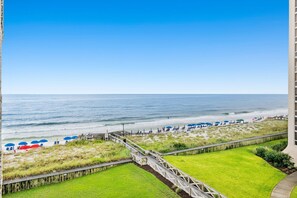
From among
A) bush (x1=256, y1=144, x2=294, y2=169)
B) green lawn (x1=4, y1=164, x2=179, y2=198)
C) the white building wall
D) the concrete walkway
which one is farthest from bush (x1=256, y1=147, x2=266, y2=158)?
green lawn (x1=4, y1=164, x2=179, y2=198)

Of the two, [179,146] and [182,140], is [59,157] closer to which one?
[179,146]

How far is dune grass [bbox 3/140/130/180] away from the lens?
12047 millimetres

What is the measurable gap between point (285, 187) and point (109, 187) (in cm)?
904

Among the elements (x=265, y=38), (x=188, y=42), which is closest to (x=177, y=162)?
(x=265, y=38)

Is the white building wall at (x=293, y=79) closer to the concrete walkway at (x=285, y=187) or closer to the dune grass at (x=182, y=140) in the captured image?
the concrete walkway at (x=285, y=187)

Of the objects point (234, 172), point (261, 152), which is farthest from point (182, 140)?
point (234, 172)

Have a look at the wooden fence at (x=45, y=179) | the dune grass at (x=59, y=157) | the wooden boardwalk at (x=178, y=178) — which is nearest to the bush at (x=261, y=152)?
the wooden boardwalk at (x=178, y=178)

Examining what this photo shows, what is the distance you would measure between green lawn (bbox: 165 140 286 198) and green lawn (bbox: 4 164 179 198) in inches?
108

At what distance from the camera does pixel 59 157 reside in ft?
47.2

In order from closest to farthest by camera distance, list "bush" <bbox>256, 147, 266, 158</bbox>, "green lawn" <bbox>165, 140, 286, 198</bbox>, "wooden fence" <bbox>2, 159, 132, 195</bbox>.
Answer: "wooden fence" <bbox>2, 159, 132, 195</bbox> < "green lawn" <bbox>165, 140, 286, 198</bbox> < "bush" <bbox>256, 147, 266, 158</bbox>

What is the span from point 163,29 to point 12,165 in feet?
135

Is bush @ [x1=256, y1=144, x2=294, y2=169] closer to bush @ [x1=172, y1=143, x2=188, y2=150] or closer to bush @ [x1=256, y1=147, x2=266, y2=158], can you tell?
bush @ [x1=256, y1=147, x2=266, y2=158]

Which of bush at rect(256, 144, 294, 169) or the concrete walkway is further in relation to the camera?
bush at rect(256, 144, 294, 169)

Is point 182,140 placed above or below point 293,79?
below
